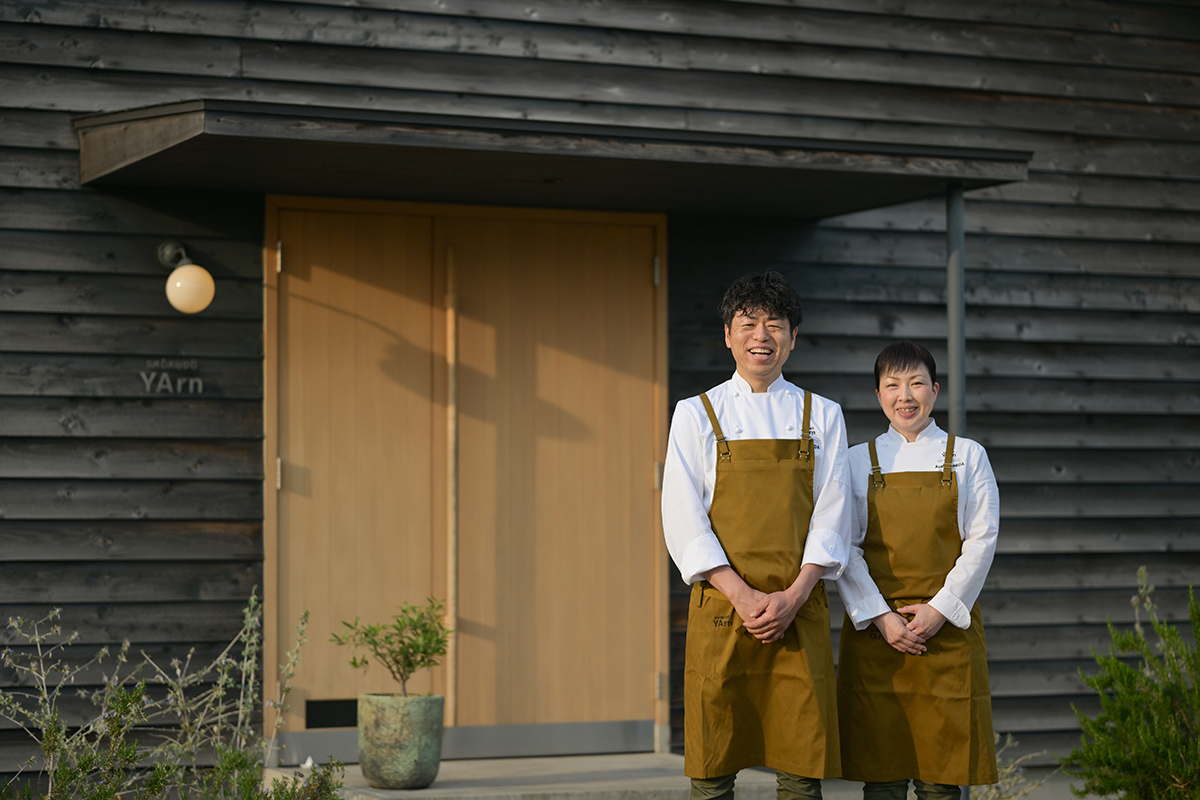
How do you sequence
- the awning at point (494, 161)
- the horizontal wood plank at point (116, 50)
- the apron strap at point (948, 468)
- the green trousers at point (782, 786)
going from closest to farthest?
the green trousers at point (782, 786) < the apron strap at point (948, 468) < the awning at point (494, 161) < the horizontal wood plank at point (116, 50)

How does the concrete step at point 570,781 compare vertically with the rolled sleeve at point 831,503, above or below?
below

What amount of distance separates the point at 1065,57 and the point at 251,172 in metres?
3.68

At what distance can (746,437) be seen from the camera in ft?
9.96

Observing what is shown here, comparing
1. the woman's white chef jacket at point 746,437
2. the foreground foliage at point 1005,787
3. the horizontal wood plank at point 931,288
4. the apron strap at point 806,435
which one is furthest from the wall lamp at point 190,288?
the foreground foliage at point 1005,787

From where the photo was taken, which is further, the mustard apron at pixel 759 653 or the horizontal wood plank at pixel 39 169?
the horizontal wood plank at pixel 39 169

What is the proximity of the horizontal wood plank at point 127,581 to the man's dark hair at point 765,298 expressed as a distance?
248cm

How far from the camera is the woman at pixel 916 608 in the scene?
3.05 meters

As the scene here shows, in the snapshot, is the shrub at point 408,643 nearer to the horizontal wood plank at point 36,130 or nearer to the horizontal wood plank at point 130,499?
the horizontal wood plank at point 130,499

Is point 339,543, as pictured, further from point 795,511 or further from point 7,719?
point 795,511

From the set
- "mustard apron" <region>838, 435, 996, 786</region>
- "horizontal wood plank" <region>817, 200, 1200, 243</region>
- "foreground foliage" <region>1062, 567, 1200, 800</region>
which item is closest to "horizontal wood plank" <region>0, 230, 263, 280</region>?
"horizontal wood plank" <region>817, 200, 1200, 243</region>

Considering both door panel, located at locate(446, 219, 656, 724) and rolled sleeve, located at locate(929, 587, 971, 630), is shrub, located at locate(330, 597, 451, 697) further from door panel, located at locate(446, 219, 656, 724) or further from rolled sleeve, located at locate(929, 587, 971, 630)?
rolled sleeve, located at locate(929, 587, 971, 630)

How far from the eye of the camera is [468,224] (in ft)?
16.4

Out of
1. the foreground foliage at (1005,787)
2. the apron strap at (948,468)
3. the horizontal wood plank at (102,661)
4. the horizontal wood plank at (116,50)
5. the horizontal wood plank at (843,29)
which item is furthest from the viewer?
the horizontal wood plank at (843,29)

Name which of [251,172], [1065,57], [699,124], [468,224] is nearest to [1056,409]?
[1065,57]
